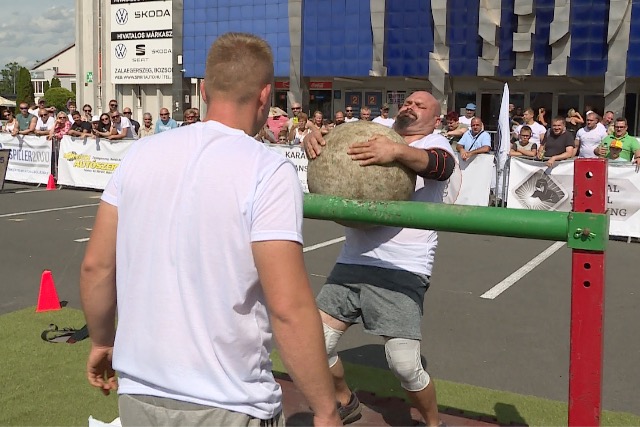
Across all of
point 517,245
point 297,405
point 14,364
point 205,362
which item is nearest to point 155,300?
point 205,362

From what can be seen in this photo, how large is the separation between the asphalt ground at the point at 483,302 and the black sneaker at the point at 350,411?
1229mm

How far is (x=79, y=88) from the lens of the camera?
52.5 meters

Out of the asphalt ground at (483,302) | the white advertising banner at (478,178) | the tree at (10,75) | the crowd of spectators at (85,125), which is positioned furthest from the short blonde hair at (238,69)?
the tree at (10,75)

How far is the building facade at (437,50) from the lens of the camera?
26.7m

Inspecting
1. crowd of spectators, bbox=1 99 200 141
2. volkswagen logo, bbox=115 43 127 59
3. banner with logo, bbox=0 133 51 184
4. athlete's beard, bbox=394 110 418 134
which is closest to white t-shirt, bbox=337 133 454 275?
athlete's beard, bbox=394 110 418 134

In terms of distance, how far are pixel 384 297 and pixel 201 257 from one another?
5.67 feet

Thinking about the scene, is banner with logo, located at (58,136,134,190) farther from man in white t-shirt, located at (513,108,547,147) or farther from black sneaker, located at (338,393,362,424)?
black sneaker, located at (338,393,362,424)

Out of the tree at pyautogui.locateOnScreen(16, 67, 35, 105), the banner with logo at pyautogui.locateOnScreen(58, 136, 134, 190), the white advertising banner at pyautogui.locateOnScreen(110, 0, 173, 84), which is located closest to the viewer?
the banner with logo at pyautogui.locateOnScreen(58, 136, 134, 190)

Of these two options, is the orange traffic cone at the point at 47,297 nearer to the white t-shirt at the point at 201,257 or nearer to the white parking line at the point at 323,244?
the white parking line at the point at 323,244

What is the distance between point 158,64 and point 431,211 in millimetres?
44647

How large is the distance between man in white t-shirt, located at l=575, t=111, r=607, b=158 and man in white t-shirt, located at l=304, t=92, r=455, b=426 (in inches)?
383

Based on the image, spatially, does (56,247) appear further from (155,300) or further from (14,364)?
(155,300)

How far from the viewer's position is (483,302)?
23.3 ft

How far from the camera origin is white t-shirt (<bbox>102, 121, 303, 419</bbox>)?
75.3 inches
